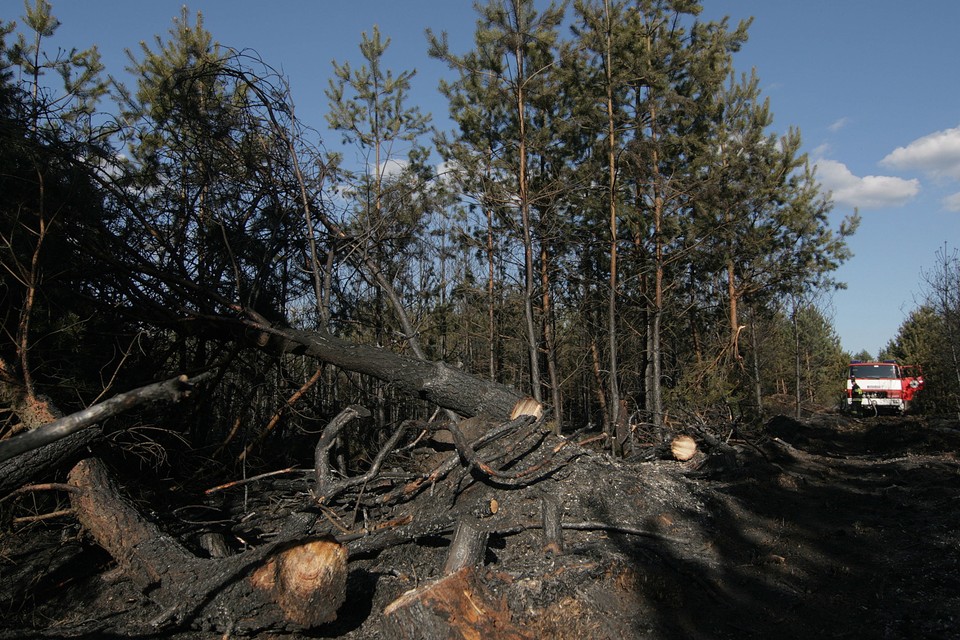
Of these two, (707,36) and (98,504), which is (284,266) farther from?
(707,36)

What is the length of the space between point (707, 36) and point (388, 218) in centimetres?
909

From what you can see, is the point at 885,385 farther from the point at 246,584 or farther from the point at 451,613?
the point at 246,584

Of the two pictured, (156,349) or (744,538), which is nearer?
(744,538)

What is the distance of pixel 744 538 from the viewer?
260 inches

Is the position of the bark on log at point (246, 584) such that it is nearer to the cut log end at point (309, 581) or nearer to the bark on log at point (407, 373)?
the cut log end at point (309, 581)

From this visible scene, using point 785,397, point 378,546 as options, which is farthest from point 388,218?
point 785,397

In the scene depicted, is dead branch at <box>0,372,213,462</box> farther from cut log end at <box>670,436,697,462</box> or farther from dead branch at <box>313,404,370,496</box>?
Answer: cut log end at <box>670,436,697,462</box>

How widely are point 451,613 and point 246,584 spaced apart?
1.47m

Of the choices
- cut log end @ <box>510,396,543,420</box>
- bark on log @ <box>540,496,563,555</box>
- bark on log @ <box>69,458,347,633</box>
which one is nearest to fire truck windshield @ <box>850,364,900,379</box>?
cut log end @ <box>510,396,543,420</box>

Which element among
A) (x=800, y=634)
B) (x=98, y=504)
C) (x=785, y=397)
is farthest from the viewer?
(x=785, y=397)

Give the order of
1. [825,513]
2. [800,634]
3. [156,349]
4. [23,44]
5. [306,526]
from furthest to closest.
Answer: [23,44], [825,513], [156,349], [306,526], [800,634]

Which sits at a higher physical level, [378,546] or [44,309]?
[44,309]

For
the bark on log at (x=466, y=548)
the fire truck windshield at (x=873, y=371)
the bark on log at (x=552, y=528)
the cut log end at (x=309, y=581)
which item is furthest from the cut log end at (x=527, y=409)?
the fire truck windshield at (x=873, y=371)

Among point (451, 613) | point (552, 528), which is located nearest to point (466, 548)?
point (451, 613)
